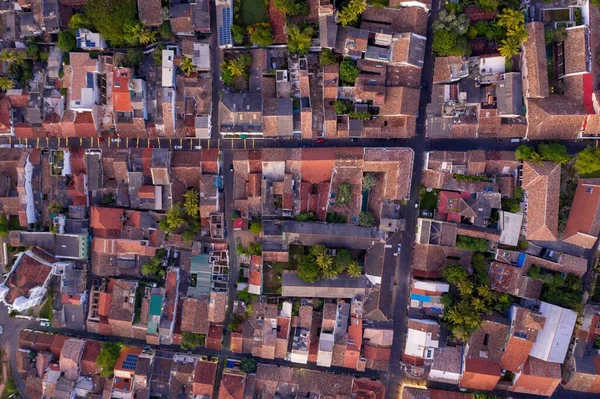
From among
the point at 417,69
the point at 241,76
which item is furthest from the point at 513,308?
the point at 241,76

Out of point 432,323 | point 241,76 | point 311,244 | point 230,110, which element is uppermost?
point 241,76

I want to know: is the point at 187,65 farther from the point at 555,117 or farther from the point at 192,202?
the point at 555,117

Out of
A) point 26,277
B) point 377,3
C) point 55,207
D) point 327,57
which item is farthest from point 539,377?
point 26,277

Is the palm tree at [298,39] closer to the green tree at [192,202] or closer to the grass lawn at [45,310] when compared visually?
the green tree at [192,202]

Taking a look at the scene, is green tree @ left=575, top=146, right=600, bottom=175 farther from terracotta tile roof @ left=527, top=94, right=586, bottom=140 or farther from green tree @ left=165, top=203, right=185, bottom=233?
green tree @ left=165, top=203, right=185, bottom=233

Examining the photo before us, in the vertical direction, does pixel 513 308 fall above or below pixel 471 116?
below

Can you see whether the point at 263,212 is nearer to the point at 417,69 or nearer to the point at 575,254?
the point at 417,69
